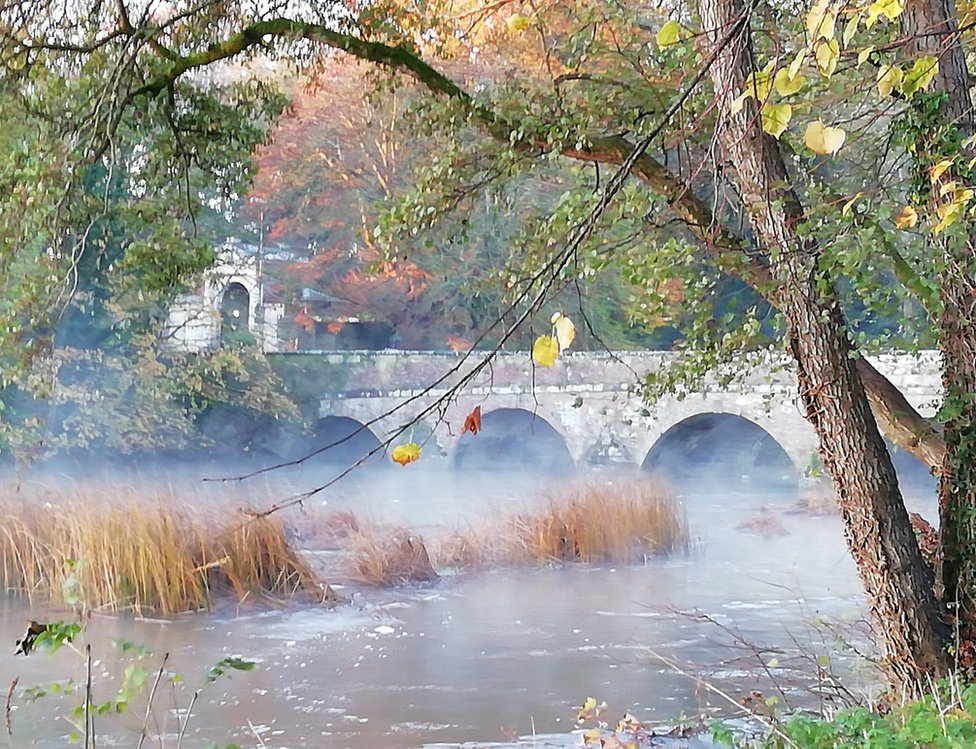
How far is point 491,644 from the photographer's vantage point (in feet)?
9.89

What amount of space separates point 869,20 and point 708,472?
2658 mm

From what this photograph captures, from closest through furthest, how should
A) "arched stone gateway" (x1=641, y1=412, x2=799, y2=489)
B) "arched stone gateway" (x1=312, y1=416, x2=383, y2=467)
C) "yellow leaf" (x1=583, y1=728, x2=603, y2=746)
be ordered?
"yellow leaf" (x1=583, y1=728, x2=603, y2=746)
"arched stone gateway" (x1=312, y1=416, x2=383, y2=467)
"arched stone gateway" (x1=641, y1=412, x2=799, y2=489)

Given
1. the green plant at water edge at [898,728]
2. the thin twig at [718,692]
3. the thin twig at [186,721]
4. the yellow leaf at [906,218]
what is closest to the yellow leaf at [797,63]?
the yellow leaf at [906,218]

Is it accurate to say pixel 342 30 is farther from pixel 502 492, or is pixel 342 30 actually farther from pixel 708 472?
pixel 708 472

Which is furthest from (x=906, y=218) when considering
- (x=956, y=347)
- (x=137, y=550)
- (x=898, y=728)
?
(x=137, y=550)

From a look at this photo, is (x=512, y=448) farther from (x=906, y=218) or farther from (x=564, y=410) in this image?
(x=906, y=218)

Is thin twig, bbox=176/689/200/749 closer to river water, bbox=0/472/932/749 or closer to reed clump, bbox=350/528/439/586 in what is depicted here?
river water, bbox=0/472/932/749

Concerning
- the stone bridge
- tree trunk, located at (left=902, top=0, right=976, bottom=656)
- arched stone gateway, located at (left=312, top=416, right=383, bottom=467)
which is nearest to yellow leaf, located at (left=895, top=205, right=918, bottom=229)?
tree trunk, located at (left=902, top=0, right=976, bottom=656)

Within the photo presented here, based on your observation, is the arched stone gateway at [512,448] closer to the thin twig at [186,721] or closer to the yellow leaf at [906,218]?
the thin twig at [186,721]

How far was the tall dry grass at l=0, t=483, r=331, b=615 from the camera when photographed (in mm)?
2865

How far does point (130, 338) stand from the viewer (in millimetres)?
2756

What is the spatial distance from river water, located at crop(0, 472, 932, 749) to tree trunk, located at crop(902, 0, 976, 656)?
1.18 ft

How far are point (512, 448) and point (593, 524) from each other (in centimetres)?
37

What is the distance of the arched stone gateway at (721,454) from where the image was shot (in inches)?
127
